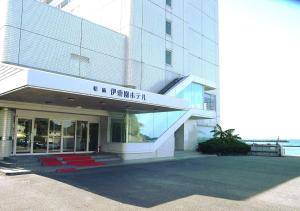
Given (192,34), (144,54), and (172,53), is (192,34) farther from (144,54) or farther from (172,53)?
(144,54)

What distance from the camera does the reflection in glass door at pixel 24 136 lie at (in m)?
16.4

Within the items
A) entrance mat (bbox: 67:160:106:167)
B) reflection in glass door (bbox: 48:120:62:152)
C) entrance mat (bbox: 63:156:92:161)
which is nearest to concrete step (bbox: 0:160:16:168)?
entrance mat (bbox: 67:160:106:167)

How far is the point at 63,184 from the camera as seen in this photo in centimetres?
1009

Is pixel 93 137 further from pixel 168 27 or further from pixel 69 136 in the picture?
pixel 168 27

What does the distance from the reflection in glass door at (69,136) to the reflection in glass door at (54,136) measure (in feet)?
1.43

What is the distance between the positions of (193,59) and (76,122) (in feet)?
48.3

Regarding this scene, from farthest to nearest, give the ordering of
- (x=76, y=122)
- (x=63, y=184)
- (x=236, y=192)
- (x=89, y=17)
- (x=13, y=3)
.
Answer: (x=89, y=17), (x=76, y=122), (x=13, y=3), (x=63, y=184), (x=236, y=192)

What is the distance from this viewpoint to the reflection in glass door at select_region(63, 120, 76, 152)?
18.9 m

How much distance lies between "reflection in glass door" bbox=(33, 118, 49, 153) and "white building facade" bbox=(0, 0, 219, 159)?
2.3 inches

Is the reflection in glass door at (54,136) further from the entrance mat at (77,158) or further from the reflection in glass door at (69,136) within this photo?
the entrance mat at (77,158)

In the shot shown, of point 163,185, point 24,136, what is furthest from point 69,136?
point 163,185

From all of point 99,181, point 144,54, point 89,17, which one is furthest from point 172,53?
point 99,181

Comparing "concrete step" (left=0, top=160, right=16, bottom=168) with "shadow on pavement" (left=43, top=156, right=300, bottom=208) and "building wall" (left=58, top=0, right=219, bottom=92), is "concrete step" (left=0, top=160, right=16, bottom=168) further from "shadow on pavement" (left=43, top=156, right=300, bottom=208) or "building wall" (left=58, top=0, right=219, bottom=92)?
"building wall" (left=58, top=0, right=219, bottom=92)

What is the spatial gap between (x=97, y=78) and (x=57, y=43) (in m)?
3.44
